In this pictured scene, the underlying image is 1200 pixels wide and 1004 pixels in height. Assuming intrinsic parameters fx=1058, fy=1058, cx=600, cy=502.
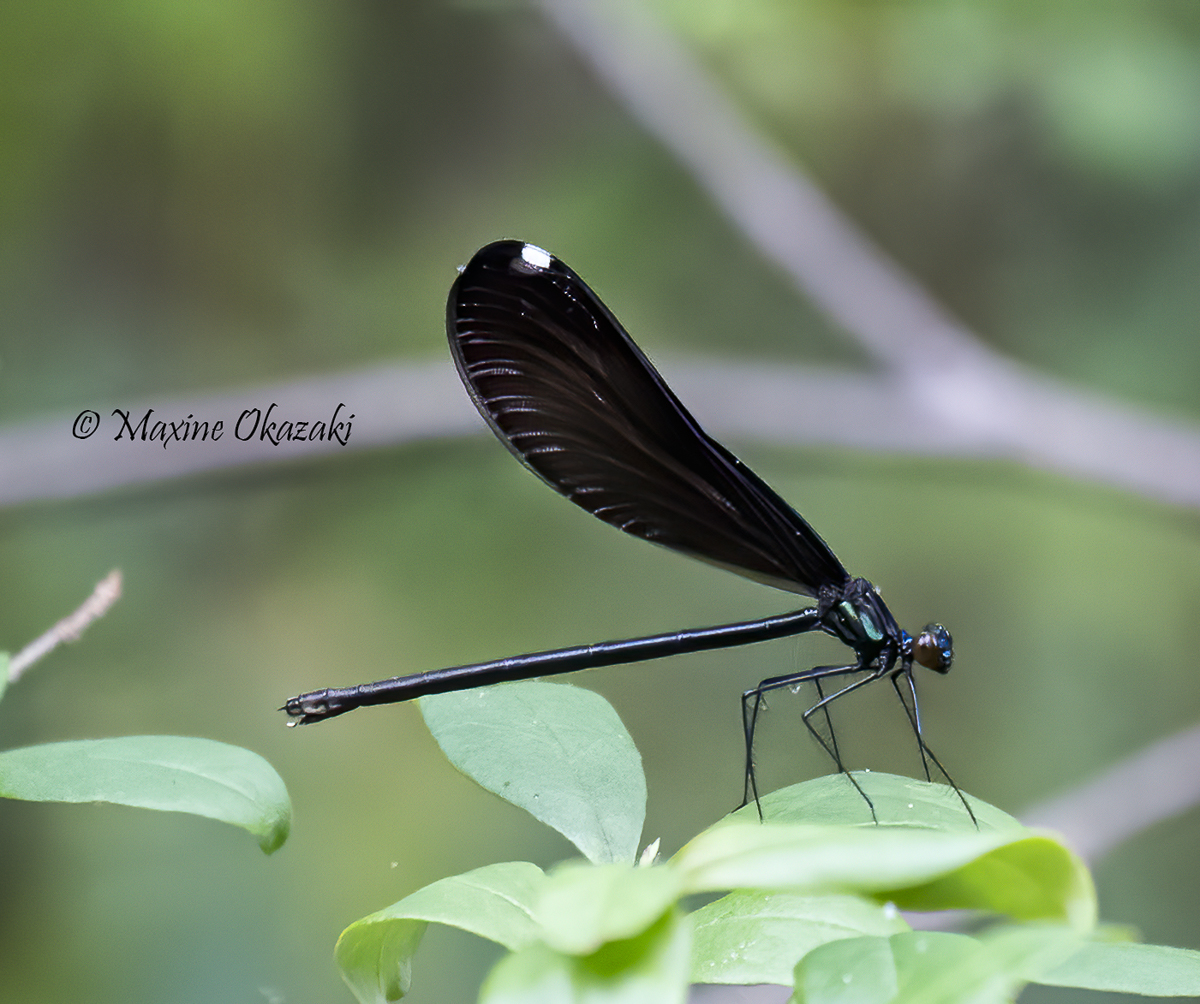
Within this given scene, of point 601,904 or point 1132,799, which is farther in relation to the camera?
point 1132,799

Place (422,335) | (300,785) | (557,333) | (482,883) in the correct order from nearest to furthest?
(482,883) < (557,333) < (300,785) < (422,335)

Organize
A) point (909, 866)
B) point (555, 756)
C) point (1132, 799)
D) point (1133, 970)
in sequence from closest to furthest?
point (909, 866) → point (1133, 970) → point (555, 756) → point (1132, 799)

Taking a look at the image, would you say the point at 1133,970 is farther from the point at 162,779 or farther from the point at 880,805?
the point at 162,779

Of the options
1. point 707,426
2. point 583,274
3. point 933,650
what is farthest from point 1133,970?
point 583,274

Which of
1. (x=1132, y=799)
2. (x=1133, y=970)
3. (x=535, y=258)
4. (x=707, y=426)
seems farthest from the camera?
(x=707, y=426)

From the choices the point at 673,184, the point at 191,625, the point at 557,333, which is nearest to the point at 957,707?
the point at 673,184

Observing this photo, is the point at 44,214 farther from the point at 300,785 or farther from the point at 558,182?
the point at 300,785
